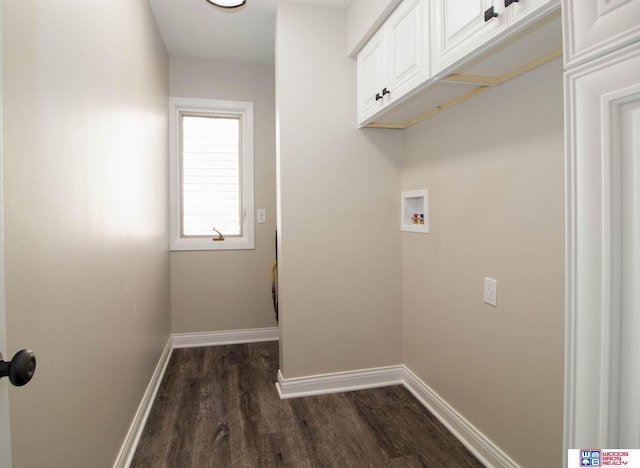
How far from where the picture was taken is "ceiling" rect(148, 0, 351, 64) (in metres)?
2.52

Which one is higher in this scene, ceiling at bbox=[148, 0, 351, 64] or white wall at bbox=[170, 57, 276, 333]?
ceiling at bbox=[148, 0, 351, 64]

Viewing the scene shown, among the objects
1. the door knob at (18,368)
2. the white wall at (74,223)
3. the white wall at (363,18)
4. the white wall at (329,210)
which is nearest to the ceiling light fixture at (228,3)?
the white wall at (329,210)

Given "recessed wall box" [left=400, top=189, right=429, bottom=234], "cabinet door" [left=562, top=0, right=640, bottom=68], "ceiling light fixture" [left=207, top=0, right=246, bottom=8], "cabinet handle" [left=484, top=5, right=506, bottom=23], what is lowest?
"recessed wall box" [left=400, top=189, right=429, bottom=234]

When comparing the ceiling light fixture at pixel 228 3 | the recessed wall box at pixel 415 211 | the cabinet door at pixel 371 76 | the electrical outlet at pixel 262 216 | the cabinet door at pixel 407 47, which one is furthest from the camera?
the electrical outlet at pixel 262 216

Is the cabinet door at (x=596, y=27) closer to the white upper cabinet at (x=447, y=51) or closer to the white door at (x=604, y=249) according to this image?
the white door at (x=604, y=249)

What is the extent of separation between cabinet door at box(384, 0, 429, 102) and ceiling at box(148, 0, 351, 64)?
2.39 feet

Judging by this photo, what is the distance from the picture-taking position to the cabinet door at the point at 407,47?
1633 mm

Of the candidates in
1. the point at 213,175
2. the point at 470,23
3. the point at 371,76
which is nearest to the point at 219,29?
the point at 213,175

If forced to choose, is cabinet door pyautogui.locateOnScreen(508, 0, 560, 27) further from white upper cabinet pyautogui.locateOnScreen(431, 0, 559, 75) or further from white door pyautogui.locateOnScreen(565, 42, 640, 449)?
white door pyautogui.locateOnScreen(565, 42, 640, 449)

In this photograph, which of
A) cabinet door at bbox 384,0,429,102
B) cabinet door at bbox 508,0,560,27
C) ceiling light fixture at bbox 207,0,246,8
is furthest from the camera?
ceiling light fixture at bbox 207,0,246,8

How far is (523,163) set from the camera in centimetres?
152

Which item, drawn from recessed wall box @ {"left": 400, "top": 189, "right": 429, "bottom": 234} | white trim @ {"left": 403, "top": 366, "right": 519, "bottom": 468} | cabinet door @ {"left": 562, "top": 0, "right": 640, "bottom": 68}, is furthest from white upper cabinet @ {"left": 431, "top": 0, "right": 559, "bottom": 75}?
white trim @ {"left": 403, "top": 366, "right": 519, "bottom": 468}

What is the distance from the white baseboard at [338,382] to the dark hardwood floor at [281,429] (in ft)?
0.17

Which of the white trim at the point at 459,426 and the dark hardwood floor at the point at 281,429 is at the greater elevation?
the white trim at the point at 459,426
